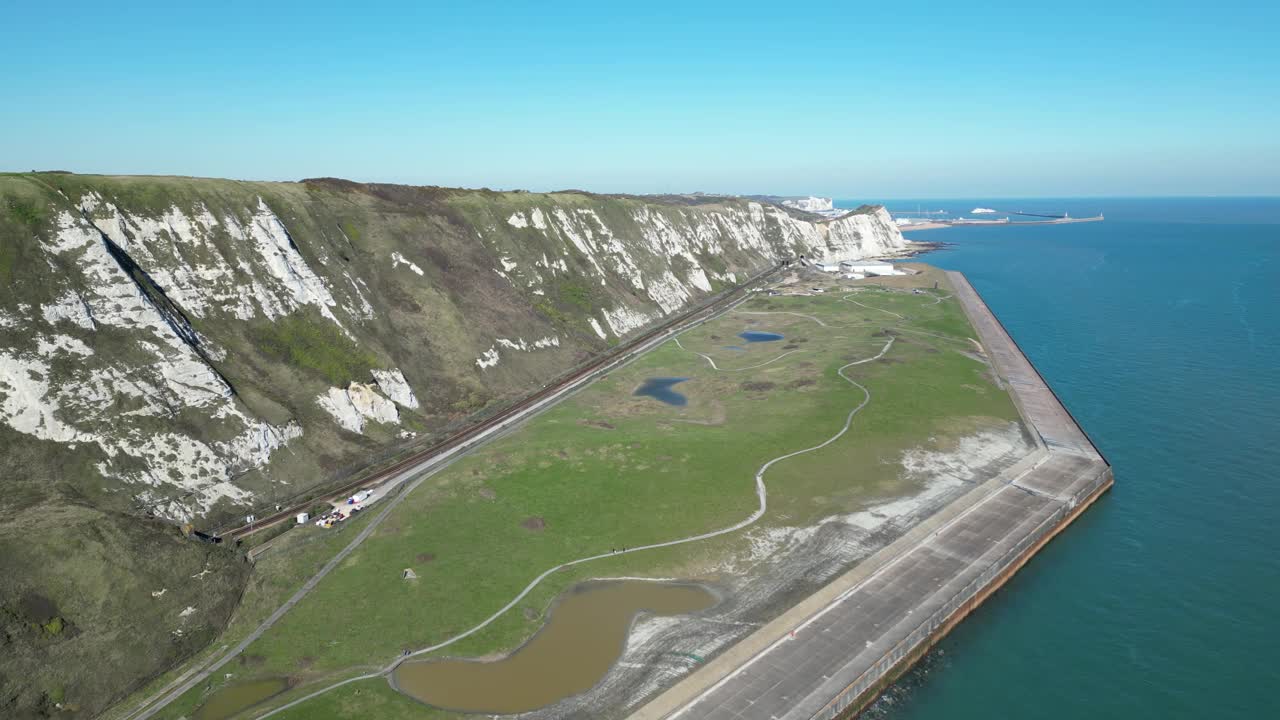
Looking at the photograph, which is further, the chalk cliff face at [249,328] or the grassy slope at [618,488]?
the chalk cliff face at [249,328]

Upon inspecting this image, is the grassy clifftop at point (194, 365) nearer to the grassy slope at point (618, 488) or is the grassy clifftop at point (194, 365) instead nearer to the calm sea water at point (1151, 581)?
the grassy slope at point (618, 488)

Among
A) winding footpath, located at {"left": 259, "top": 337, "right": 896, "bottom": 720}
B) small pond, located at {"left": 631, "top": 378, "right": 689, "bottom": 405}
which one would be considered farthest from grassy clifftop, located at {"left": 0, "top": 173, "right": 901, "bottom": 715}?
small pond, located at {"left": 631, "top": 378, "right": 689, "bottom": 405}

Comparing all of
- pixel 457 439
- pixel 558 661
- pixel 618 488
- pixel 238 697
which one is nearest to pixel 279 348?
pixel 457 439

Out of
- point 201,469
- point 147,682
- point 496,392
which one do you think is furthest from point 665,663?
point 496,392

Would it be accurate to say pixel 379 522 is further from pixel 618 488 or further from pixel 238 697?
pixel 618 488

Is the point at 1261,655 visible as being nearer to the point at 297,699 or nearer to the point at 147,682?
the point at 297,699

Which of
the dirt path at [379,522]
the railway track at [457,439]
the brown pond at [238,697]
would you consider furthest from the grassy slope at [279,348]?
the brown pond at [238,697]
